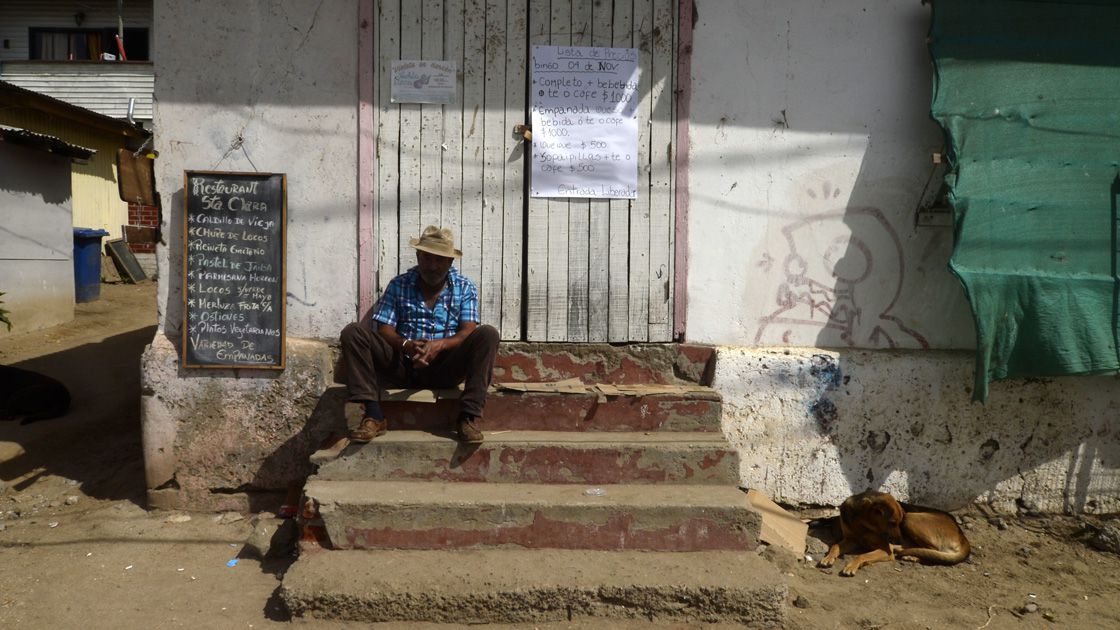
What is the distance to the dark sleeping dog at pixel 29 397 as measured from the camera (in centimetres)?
623

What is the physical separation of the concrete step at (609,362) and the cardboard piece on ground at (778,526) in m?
0.80

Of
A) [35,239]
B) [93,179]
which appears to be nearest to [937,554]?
[35,239]

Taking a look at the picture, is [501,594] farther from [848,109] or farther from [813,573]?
[848,109]

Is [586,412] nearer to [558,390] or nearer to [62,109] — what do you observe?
[558,390]

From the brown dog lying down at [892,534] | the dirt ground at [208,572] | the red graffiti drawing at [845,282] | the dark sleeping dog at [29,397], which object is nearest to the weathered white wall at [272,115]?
the dirt ground at [208,572]

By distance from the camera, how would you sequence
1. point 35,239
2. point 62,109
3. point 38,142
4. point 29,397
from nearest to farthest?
point 29,397, point 38,142, point 35,239, point 62,109

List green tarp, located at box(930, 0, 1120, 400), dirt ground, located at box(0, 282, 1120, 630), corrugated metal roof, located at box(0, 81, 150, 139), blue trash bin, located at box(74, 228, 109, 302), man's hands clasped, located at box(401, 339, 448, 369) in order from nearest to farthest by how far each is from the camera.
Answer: dirt ground, located at box(0, 282, 1120, 630), man's hands clasped, located at box(401, 339, 448, 369), green tarp, located at box(930, 0, 1120, 400), corrugated metal roof, located at box(0, 81, 150, 139), blue trash bin, located at box(74, 228, 109, 302)

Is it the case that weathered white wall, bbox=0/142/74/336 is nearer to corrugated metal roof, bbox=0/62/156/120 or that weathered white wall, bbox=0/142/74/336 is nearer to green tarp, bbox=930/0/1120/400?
corrugated metal roof, bbox=0/62/156/120

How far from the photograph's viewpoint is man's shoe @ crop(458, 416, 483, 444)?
421 cm

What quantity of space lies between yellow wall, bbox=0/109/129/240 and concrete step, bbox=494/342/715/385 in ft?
35.1

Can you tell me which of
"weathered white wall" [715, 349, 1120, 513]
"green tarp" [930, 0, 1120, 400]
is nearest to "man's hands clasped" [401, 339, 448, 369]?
"weathered white wall" [715, 349, 1120, 513]

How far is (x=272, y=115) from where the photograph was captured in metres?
4.77

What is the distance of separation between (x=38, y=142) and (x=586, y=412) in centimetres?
817

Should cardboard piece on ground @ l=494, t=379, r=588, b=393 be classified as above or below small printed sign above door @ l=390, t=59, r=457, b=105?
below
